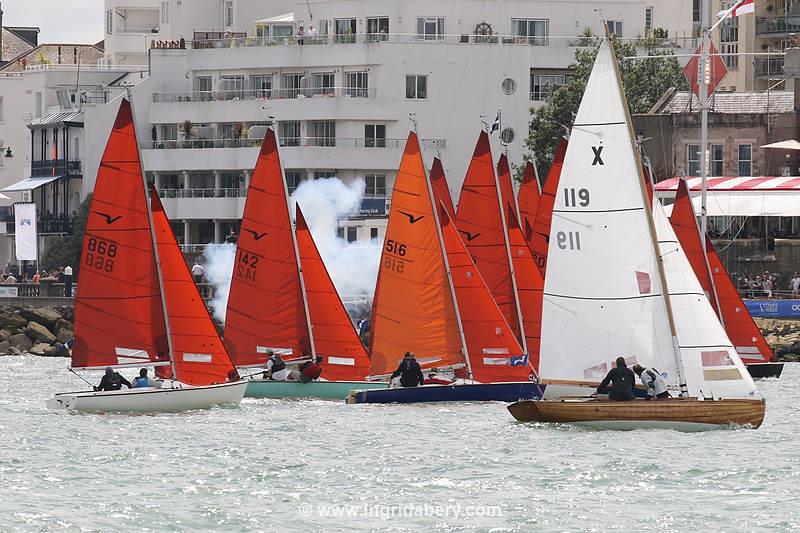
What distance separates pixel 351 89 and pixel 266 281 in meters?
52.0

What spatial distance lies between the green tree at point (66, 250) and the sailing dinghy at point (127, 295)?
59124 mm

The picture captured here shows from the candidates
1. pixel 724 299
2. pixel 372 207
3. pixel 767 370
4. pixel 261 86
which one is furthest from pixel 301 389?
pixel 261 86

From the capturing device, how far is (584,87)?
101062mm

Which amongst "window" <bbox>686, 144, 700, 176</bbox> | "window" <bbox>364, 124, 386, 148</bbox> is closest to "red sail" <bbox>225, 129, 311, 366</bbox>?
"window" <bbox>686, 144, 700, 176</bbox>

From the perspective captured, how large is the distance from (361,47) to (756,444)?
2627 inches

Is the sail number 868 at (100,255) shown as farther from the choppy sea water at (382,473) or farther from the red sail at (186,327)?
the choppy sea water at (382,473)

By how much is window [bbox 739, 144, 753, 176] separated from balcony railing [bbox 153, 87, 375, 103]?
21092 millimetres

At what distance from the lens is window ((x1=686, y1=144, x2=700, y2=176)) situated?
9588 cm

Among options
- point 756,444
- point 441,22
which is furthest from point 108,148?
point 441,22

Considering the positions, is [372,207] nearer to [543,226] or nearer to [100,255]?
[543,226]

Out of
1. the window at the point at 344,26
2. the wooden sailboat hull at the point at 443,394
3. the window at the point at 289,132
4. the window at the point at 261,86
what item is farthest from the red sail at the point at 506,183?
the window at the point at 261,86

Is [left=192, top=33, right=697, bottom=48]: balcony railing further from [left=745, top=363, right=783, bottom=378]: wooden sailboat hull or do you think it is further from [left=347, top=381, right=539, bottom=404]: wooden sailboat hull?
[left=347, top=381, right=539, bottom=404]: wooden sailboat hull

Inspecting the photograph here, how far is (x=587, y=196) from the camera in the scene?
44.9 meters

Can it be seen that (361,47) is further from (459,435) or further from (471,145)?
(459,435)
